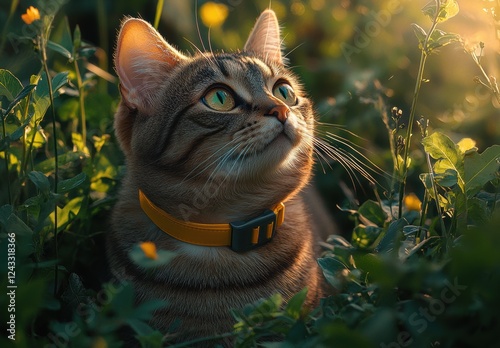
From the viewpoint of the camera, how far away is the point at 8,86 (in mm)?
1620

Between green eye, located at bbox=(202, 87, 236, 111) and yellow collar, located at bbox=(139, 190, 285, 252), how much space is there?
12.6 inches

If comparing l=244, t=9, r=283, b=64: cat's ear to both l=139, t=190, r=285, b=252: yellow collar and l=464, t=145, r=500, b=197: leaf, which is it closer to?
l=139, t=190, r=285, b=252: yellow collar

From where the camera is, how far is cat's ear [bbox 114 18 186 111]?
1.79m

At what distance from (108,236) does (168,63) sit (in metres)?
0.56

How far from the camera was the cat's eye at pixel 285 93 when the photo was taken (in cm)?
186

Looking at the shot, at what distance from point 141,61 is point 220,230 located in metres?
0.58

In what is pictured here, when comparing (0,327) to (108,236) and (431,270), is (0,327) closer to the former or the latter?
(108,236)

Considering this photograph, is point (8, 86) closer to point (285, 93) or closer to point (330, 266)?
point (285, 93)

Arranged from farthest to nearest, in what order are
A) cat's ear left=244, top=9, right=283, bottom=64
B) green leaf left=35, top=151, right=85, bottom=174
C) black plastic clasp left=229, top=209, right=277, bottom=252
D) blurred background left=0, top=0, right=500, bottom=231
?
blurred background left=0, top=0, right=500, bottom=231, cat's ear left=244, top=9, right=283, bottom=64, green leaf left=35, top=151, right=85, bottom=174, black plastic clasp left=229, top=209, right=277, bottom=252

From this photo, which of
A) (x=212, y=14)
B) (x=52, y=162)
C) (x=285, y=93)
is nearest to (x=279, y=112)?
(x=285, y=93)

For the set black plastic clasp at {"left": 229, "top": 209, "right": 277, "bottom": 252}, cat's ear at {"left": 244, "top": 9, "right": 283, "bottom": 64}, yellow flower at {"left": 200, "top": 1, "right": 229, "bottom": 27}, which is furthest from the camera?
yellow flower at {"left": 200, "top": 1, "right": 229, "bottom": 27}

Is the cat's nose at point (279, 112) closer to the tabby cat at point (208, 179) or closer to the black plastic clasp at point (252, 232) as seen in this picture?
the tabby cat at point (208, 179)

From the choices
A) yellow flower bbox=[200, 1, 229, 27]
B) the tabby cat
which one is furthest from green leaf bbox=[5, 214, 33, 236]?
yellow flower bbox=[200, 1, 229, 27]

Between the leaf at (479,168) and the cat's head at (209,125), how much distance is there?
18.2 inches
